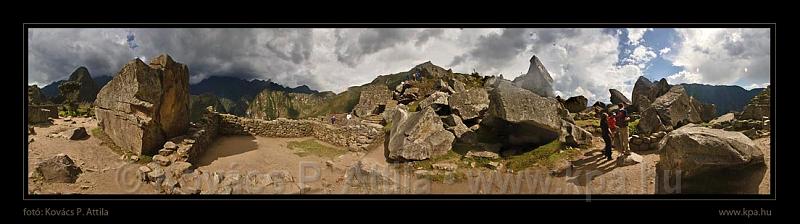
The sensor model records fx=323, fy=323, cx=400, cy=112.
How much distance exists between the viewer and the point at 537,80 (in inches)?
623

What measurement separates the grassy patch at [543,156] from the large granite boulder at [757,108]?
5305mm

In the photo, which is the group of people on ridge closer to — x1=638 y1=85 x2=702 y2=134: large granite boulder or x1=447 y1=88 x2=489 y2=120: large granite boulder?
x1=638 y1=85 x2=702 y2=134: large granite boulder

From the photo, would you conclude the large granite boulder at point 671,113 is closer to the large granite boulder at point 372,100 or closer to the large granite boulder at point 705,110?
the large granite boulder at point 705,110

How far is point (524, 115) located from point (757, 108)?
6.65 metres

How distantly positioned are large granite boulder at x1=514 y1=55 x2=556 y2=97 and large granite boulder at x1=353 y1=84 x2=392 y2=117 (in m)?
9.43

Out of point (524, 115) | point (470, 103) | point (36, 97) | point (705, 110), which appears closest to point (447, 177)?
point (524, 115)

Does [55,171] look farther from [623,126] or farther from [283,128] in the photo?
[623,126]

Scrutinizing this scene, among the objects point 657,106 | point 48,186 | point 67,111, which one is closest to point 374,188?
point 48,186

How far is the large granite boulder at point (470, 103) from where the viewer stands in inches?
481

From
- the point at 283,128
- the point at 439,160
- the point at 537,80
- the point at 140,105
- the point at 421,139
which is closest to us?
the point at 439,160

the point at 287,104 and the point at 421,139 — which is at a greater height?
the point at 287,104

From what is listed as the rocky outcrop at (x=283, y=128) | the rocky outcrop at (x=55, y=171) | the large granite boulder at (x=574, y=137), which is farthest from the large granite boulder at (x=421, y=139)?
the rocky outcrop at (x=55, y=171)
